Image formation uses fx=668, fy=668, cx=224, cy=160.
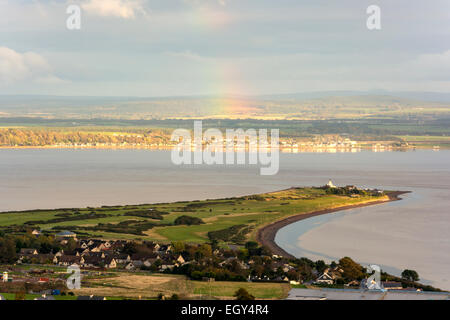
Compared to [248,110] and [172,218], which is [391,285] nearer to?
[172,218]

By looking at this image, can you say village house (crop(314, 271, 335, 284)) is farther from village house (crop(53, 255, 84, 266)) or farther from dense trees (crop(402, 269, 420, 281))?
village house (crop(53, 255, 84, 266))

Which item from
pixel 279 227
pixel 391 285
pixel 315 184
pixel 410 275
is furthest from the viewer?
pixel 315 184

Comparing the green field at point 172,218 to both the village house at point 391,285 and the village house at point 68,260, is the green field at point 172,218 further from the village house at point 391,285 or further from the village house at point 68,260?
the village house at point 391,285

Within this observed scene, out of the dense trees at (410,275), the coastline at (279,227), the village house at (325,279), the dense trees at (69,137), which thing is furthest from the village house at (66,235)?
the dense trees at (69,137)

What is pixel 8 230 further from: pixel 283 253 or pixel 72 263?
pixel 283 253

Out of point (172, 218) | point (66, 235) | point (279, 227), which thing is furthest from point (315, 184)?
point (66, 235)

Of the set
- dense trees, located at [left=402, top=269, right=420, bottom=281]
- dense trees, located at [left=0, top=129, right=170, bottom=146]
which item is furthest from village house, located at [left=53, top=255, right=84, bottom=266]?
dense trees, located at [left=0, top=129, right=170, bottom=146]
